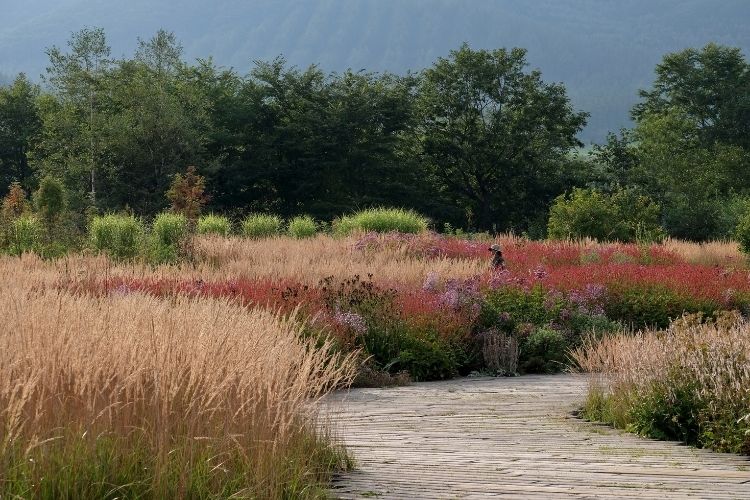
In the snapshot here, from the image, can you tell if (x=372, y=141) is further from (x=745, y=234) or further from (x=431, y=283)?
(x=431, y=283)

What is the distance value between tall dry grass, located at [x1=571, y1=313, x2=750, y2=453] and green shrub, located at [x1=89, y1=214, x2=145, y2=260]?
14702 millimetres

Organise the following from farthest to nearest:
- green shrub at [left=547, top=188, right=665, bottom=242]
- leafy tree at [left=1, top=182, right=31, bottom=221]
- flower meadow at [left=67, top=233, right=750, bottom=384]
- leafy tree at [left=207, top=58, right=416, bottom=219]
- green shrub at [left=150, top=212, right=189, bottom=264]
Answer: leafy tree at [left=207, top=58, right=416, bottom=219]
green shrub at [left=547, top=188, right=665, bottom=242]
leafy tree at [left=1, top=182, right=31, bottom=221]
green shrub at [left=150, top=212, right=189, bottom=264]
flower meadow at [left=67, top=233, right=750, bottom=384]

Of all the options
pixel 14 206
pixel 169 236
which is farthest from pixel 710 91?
pixel 169 236

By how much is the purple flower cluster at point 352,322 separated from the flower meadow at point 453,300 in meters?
0.01

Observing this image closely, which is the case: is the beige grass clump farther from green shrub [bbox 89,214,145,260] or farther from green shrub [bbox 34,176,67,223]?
green shrub [bbox 34,176,67,223]

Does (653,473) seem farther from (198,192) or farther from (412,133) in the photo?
(412,133)

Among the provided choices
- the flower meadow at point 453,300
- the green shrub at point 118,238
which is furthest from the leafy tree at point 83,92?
the flower meadow at point 453,300

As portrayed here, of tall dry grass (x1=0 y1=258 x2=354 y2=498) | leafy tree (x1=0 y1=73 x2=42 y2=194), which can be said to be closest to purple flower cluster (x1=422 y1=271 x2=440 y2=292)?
tall dry grass (x1=0 y1=258 x2=354 y2=498)

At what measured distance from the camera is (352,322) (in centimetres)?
1091

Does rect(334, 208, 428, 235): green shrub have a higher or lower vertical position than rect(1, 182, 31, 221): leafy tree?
lower

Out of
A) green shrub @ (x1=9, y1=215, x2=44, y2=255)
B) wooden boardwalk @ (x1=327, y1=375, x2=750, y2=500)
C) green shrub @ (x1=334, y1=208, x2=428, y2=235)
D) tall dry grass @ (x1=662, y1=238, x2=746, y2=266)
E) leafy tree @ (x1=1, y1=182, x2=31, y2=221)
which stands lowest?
wooden boardwalk @ (x1=327, y1=375, x2=750, y2=500)

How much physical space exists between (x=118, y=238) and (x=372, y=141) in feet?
88.1

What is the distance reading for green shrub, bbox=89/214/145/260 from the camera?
68.2 feet

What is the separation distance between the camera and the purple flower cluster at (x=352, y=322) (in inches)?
429
